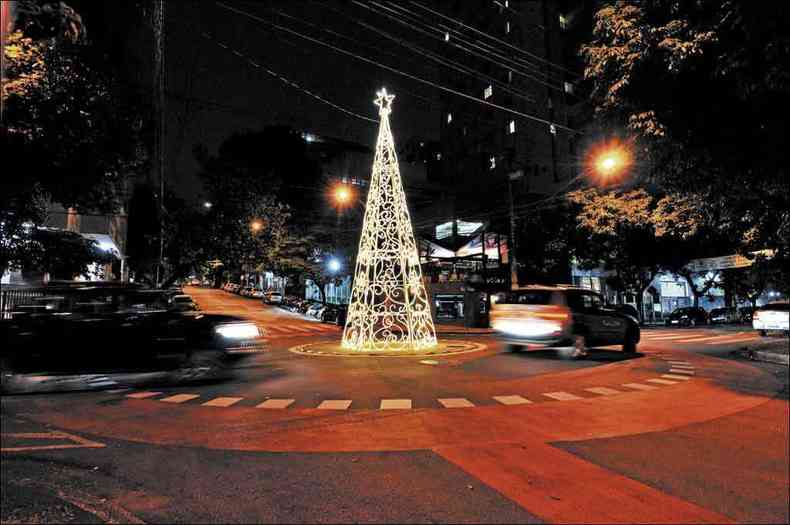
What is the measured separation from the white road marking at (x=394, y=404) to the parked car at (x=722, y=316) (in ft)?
119

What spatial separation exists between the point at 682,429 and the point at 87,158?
13.6 meters

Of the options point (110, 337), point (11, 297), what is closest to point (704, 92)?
point (110, 337)

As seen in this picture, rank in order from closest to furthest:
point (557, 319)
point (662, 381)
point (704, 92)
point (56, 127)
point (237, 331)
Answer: point (704, 92) < point (662, 381) < point (237, 331) < point (56, 127) < point (557, 319)

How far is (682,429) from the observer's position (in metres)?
5.96

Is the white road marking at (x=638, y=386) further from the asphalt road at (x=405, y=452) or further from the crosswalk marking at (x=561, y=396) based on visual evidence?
the crosswalk marking at (x=561, y=396)

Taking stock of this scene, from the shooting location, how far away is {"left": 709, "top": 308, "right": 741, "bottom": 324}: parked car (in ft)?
117

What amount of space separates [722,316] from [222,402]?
39.2 m

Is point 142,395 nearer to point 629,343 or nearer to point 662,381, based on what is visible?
point 662,381

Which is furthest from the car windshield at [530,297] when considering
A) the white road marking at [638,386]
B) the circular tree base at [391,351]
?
the white road marking at [638,386]

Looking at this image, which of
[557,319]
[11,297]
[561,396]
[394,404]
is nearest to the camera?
[394,404]

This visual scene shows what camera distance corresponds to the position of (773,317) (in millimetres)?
20125

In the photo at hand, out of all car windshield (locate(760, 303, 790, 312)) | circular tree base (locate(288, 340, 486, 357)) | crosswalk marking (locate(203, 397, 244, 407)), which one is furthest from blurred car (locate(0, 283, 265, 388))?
car windshield (locate(760, 303, 790, 312))

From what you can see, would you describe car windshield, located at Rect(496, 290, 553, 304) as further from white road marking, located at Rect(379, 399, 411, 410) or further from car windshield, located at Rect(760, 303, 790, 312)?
car windshield, located at Rect(760, 303, 790, 312)

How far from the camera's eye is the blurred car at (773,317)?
64.4 ft
